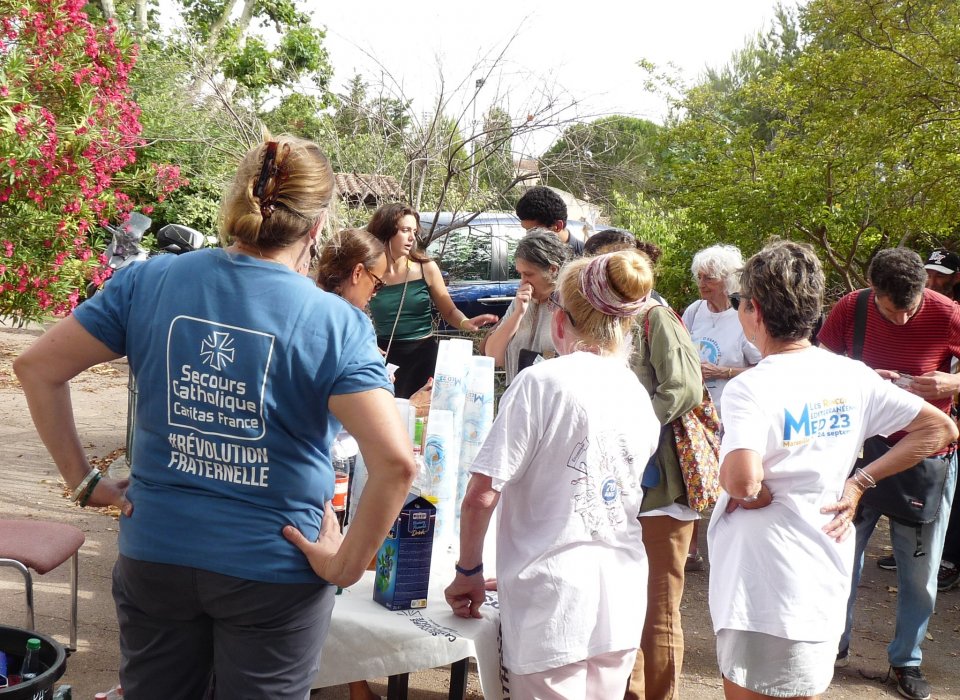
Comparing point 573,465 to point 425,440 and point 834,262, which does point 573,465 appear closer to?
point 425,440

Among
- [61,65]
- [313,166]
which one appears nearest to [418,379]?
[313,166]

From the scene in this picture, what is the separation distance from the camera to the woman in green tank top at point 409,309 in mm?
4416

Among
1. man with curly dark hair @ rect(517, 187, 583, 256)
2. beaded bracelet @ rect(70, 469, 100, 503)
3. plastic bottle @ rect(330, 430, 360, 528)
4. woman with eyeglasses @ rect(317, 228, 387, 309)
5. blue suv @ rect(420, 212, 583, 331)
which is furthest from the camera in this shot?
blue suv @ rect(420, 212, 583, 331)

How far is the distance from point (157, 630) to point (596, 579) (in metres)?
0.94

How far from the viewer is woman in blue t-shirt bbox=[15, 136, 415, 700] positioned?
156 centimetres

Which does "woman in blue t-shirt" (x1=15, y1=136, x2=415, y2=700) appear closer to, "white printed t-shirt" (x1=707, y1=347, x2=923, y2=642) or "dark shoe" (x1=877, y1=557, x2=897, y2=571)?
"white printed t-shirt" (x1=707, y1=347, x2=923, y2=642)

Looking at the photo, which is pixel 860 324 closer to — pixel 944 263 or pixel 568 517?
pixel 944 263

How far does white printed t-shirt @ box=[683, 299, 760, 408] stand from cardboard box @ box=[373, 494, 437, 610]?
2.71 metres

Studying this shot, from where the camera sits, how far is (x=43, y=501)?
571cm

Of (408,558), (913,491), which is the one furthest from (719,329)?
(408,558)

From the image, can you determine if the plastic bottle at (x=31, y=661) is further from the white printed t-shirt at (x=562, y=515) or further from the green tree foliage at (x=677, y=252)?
the green tree foliage at (x=677, y=252)

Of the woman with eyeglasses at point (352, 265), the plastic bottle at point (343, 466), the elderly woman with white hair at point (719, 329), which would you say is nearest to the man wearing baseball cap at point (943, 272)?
the elderly woman with white hair at point (719, 329)

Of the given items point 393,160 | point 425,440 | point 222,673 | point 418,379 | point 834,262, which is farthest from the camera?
point 834,262

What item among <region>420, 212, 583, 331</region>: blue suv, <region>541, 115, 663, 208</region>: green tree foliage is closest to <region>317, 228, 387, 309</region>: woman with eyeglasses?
<region>541, 115, 663, 208</region>: green tree foliage
